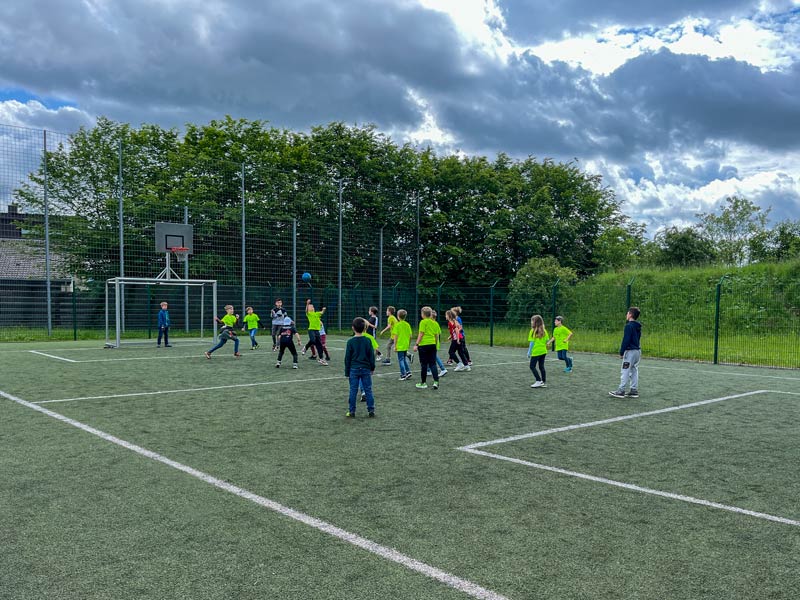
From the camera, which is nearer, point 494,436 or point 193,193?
point 494,436

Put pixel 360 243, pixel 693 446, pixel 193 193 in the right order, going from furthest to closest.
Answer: pixel 360 243 → pixel 193 193 → pixel 693 446

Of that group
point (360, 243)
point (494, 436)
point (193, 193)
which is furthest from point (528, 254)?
point (494, 436)

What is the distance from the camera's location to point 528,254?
40.1 metres

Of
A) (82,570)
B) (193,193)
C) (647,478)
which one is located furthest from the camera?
(193,193)

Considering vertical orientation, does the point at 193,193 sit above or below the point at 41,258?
above

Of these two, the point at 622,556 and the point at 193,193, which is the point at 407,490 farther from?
the point at 193,193

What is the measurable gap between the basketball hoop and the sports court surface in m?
14.4

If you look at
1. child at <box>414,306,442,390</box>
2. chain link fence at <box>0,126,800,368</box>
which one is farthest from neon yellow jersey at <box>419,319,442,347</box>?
chain link fence at <box>0,126,800,368</box>

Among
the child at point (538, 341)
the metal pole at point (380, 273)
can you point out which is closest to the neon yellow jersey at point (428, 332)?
the child at point (538, 341)

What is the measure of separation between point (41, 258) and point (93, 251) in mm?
1869

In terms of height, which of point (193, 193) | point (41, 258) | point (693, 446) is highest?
point (193, 193)

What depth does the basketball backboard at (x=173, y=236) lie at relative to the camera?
24.6 metres

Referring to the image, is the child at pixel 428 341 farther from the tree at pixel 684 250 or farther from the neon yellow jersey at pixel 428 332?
the tree at pixel 684 250

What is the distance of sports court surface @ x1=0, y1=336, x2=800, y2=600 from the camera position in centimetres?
Answer: 390
